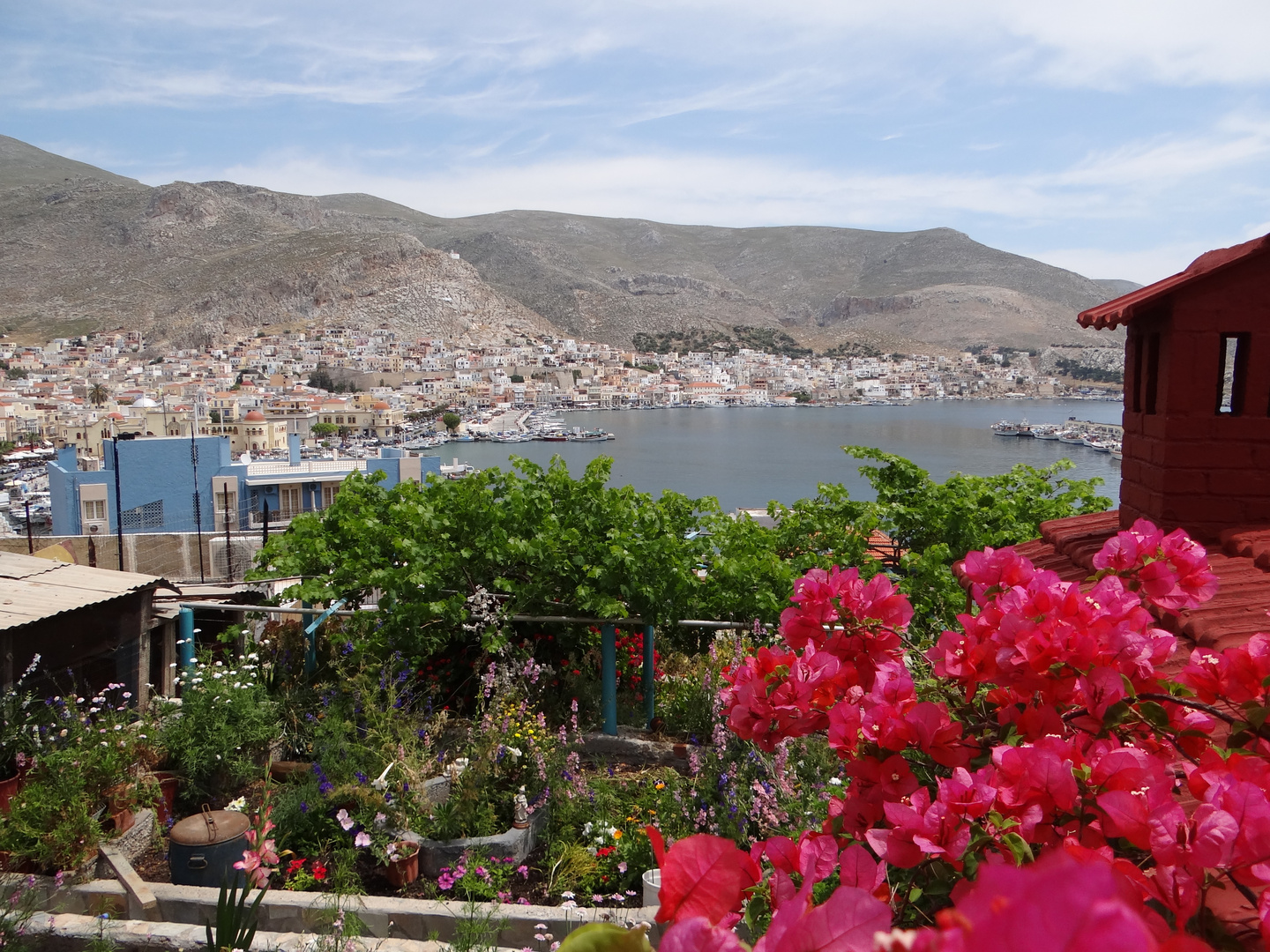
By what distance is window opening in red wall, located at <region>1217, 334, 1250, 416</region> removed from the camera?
292 centimetres

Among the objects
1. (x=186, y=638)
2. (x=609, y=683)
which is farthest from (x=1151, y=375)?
(x=186, y=638)

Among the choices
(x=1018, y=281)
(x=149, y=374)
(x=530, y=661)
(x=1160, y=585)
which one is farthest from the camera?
(x=1018, y=281)

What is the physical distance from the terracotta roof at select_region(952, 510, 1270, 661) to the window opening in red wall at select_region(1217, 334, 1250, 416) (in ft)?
1.37

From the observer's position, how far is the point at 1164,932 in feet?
2.52

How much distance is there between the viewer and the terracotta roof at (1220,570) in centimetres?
221

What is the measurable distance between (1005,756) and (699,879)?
0.51m

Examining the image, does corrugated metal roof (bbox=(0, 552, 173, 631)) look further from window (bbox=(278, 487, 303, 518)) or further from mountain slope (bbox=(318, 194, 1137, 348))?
mountain slope (bbox=(318, 194, 1137, 348))

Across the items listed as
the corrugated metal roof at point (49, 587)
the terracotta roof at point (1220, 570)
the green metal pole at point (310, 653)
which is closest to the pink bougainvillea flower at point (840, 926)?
the terracotta roof at point (1220, 570)

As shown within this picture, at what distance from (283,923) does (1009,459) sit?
190 ft

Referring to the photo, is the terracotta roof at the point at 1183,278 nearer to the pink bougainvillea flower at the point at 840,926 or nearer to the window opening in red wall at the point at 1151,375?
the window opening in red wall at the point at 1151,375

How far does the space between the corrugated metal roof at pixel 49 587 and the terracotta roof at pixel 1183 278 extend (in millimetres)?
4631

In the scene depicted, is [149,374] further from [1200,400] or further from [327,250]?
[1200,400]

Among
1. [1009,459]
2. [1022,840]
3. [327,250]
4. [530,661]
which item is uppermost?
[327,250]

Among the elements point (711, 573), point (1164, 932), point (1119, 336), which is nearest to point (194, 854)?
point (711, 573)
